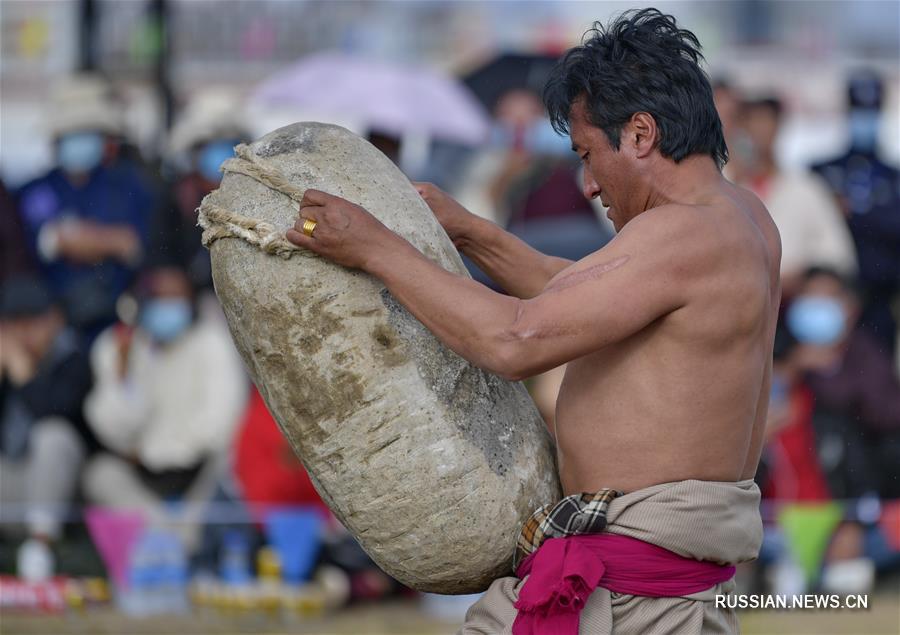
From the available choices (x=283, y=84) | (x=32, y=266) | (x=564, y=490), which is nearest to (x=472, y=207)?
(x=283, y=84)

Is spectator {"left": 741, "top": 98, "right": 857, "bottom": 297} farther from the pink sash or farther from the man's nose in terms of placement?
the pink sash

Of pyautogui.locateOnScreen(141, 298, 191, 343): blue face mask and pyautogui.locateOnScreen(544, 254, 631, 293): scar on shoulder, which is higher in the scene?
pyautogui.locateOnScreen(544, 254, 631, 293): scar on shoulder

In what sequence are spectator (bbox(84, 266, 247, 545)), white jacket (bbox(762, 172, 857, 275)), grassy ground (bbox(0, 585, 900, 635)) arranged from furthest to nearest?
Answer: white jacket (bbox(762, 172, 857, 275))
spectator (bbox(84, 266, 247, 545))
grassy ground (bbox(0, 585, 900, 635))

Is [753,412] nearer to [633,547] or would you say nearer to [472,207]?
[633,547]

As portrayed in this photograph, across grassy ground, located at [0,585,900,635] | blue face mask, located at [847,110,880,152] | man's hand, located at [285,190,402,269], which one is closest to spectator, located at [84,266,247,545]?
grassy ground, located at [0,585,900,635]

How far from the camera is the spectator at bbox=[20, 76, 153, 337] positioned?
7746mm

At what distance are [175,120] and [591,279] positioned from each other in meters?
6.39

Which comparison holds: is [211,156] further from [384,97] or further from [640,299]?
[640,299]

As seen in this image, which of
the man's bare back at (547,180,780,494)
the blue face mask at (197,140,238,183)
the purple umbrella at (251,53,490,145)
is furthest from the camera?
the purple umbrella at (251,53,490,145)

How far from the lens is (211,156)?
7926mm

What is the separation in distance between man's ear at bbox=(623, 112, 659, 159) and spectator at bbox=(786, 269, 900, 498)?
462 centimetres

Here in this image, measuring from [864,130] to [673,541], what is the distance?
18.4ft

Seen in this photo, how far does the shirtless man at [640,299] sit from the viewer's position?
2773 mm

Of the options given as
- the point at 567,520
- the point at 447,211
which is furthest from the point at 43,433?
the point at 567,520
